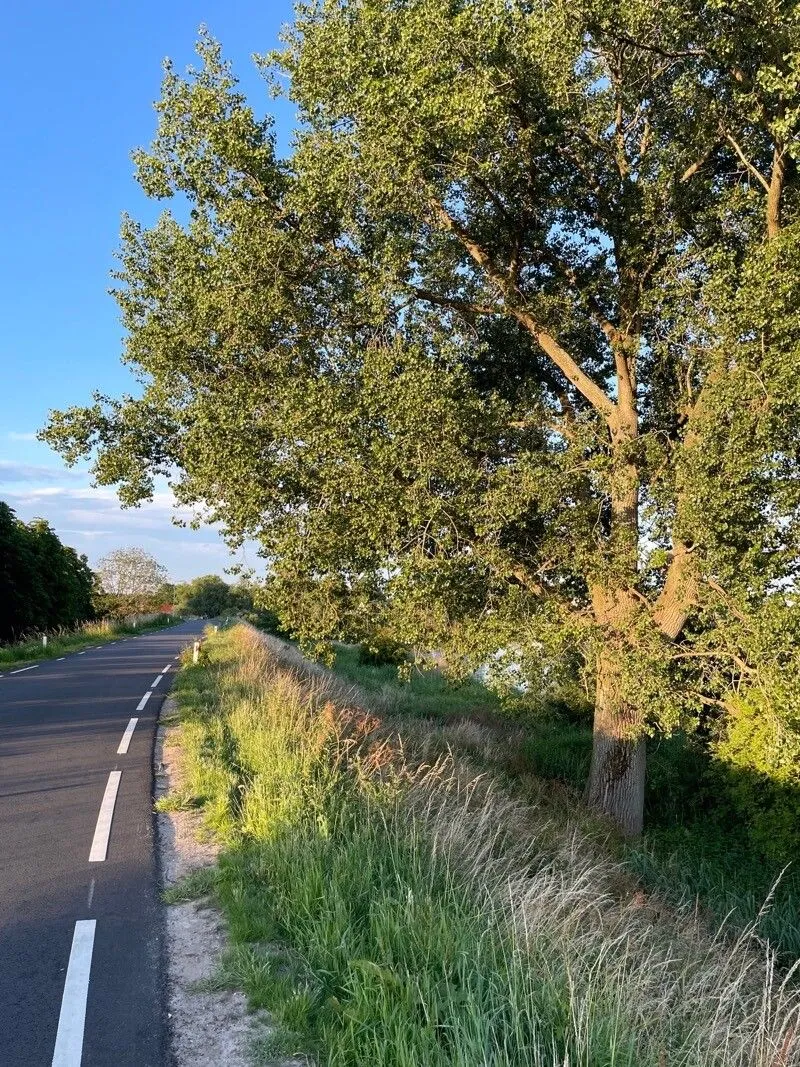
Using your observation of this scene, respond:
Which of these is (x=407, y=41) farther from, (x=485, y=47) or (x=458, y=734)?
(x=458, y=734)

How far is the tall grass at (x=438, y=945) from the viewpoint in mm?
3578

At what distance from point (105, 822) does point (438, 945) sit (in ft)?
15.6

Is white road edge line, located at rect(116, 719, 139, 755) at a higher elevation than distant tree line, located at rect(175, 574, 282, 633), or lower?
lower

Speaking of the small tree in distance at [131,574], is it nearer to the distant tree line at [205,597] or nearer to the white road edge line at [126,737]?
the distant tree line at [205,597]

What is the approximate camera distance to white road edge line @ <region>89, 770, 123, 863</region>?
675 centimetres

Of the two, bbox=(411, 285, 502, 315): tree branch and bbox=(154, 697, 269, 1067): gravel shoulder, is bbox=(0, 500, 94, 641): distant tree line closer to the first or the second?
bbox=(411, 285, 502, 315): tree branch

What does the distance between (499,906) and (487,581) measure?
7.31m

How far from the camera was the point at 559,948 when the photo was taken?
435 cm

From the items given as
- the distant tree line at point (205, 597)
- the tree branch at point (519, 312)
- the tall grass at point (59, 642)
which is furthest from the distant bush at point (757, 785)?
the distant tree line at point (205, 597)

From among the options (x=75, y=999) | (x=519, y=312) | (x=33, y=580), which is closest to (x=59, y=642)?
(x=33, y=580)

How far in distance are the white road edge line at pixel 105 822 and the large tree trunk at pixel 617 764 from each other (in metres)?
7.18

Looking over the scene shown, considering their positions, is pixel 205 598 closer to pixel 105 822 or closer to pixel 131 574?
pixel 131 574

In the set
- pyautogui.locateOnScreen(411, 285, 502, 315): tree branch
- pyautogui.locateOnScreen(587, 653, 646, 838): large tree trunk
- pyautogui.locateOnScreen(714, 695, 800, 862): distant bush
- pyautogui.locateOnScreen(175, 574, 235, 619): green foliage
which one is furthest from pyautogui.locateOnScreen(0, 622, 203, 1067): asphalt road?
pyautogui.locateOnScreen(175, 574, 235, 619): green foliage

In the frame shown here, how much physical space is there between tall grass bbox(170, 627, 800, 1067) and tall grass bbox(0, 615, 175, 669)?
20214 millimetres
